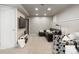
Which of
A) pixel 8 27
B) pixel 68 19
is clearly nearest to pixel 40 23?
pixel 68 19

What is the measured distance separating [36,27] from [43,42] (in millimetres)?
1146

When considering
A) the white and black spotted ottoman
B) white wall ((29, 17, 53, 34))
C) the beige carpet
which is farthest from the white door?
the white and black spotted ottoman

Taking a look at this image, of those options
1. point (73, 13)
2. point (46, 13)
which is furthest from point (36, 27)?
point (73, 13)

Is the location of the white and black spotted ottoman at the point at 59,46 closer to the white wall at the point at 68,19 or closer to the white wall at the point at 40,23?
the white wall at the point at 68,19

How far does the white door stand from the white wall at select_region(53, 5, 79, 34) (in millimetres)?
1694

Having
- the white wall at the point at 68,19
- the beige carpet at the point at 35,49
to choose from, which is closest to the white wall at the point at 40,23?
the white wall at the point at 68,19

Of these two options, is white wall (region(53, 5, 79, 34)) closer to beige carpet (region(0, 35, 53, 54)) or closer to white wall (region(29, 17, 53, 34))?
white wall (region(29, 17, 53, 34))

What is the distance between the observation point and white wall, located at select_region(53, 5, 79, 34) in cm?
262

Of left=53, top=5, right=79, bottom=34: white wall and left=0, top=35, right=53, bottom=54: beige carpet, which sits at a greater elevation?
left=53, top=5, right=79, bottom=34: white wall

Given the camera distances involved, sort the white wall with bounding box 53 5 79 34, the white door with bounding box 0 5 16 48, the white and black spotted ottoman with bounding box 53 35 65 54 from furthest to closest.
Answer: the white door with bounding box 0 5 16 48 → the white wall with bounding box 53 5 79 34 → the white and black spotted ottoman with bounding box 53 35 65 54

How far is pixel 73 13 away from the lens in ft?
8.86

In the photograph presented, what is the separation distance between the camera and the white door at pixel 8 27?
353 centimetres

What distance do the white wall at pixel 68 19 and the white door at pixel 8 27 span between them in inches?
66.7
